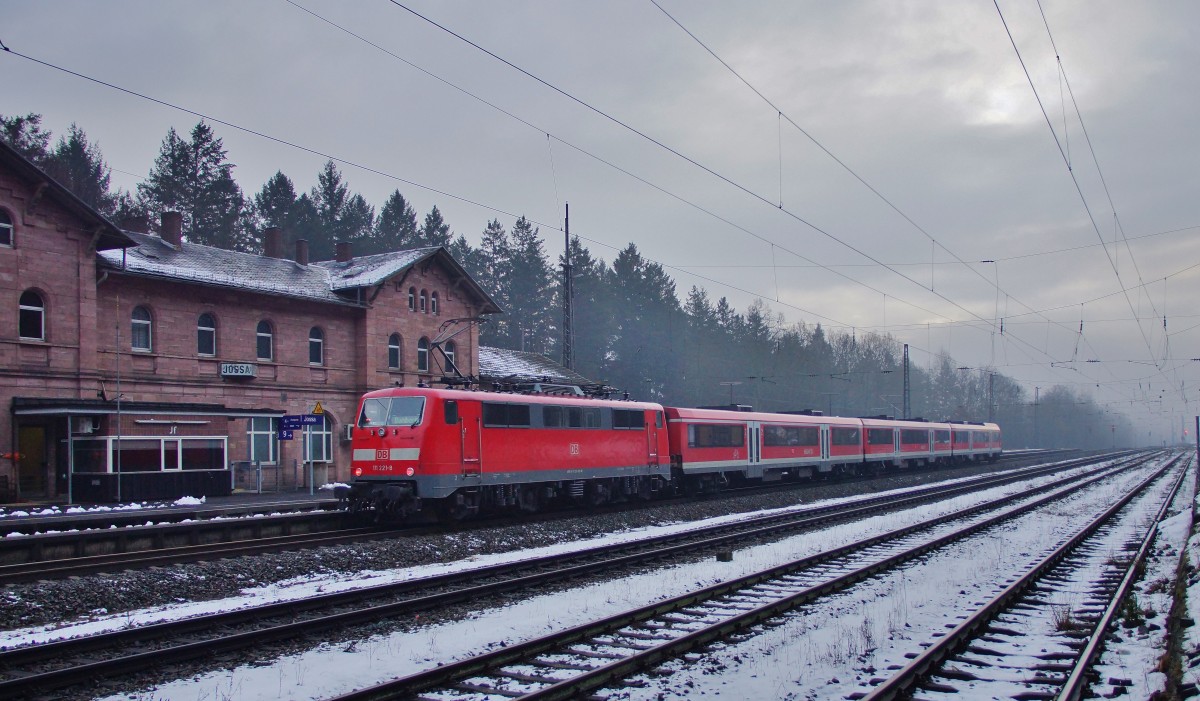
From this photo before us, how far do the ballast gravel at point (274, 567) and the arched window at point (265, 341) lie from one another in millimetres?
17870

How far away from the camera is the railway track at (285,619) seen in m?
8.42

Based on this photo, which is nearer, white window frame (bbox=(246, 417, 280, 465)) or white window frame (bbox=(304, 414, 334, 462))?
white window frame (bbox=(246, 417, 280, 465))

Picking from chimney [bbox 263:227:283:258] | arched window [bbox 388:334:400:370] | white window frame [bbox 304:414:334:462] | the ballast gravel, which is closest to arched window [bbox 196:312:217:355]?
white window frame [bbox 304:414:334:462]

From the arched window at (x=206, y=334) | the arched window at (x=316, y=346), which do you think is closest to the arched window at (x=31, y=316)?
the arched window at (x=206, y=334)

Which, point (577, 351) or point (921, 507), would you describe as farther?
point (577, 351)

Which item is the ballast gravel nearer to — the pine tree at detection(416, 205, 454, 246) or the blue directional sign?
the blue directional sign

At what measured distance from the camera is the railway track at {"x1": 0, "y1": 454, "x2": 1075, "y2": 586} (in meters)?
14.1

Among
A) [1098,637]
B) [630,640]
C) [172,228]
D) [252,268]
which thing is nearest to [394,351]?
[252,268]

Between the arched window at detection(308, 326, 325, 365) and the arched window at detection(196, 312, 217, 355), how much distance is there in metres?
4.44

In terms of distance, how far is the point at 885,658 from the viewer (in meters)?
9.21

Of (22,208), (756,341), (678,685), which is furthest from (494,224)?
(678,685)

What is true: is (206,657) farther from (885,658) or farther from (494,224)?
(494,224)

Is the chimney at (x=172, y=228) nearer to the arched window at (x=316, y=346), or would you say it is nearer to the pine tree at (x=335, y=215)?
the arched window at (x=316, y=346)

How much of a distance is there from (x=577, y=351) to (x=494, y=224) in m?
15.6
